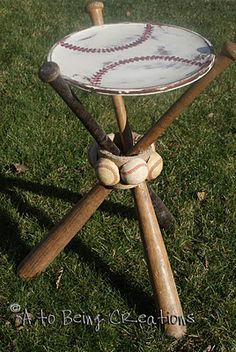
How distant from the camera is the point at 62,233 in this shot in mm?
1646

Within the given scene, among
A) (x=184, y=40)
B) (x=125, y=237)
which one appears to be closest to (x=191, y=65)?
(x=184, y=40)

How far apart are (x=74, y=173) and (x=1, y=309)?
0.76m

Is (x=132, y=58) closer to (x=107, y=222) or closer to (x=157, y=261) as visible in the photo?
(x=157, y=261)

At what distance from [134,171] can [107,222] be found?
63 centimetres

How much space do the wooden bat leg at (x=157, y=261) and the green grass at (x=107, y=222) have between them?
0.32 ft

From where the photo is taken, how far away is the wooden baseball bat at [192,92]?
4.13 ft

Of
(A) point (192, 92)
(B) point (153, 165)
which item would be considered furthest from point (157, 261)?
(A) point (192, 92)

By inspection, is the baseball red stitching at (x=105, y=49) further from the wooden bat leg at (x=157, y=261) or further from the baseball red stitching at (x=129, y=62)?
the wooden bat leg at (x=157, y=261)

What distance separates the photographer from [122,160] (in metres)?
1.50

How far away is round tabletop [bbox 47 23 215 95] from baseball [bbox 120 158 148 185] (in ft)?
0.78

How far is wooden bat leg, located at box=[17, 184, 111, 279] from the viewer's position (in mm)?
1585

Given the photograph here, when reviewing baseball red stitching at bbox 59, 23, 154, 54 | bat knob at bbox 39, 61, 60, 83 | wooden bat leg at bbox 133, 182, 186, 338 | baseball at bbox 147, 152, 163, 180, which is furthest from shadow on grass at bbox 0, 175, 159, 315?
bat knob at bbox 39, 61, 60, 83

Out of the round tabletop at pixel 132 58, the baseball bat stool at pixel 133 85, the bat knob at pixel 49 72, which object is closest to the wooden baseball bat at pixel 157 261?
the baseball bat stool at pixel 133 85

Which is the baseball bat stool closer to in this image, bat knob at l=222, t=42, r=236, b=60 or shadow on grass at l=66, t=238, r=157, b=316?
bat knob at l=222, t=42, r=236, b=60
